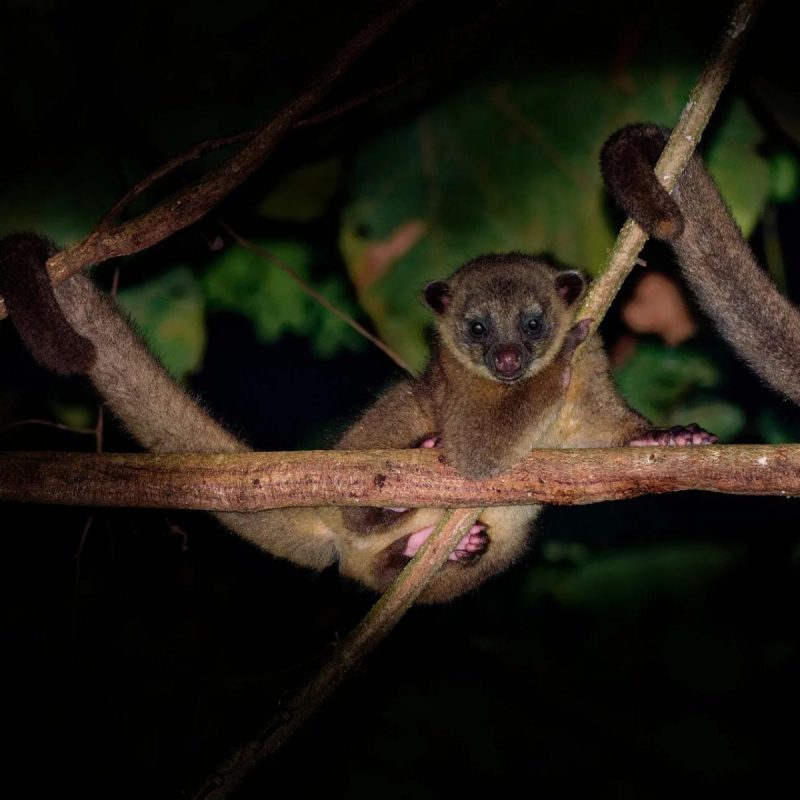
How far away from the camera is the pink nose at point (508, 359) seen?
2.69 metres

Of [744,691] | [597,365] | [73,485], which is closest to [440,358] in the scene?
[597,365]

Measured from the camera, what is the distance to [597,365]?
296cm

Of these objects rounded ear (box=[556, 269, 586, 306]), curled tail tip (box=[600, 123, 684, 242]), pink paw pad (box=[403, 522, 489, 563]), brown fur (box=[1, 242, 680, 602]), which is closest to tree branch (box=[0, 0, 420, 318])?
brown fur (box=[1, 242, 680, 602])

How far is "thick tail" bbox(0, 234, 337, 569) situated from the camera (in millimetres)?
2389

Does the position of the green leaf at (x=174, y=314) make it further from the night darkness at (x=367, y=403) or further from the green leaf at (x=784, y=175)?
the green leaf at (x=784, y=175)

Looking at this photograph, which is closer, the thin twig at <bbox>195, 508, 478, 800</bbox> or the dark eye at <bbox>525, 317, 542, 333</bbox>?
the thin twig at <bbox>195, 508, 478, 800</bbox>

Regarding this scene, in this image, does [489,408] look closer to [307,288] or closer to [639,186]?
[639,186]

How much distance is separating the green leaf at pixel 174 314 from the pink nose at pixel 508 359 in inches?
59.1

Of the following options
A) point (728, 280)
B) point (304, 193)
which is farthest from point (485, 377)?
point (304, 193)

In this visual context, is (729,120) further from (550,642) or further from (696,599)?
(550,642)

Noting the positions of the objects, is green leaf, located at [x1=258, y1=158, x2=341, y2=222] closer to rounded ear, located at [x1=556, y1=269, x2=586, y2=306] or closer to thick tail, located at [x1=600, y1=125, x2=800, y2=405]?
rounded ear, located at [x1=556, y1=269, x2=586, y2=306]

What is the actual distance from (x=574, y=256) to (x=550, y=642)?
5.71 ft

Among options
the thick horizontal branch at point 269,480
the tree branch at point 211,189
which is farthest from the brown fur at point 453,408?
the tree branch at point 211,189

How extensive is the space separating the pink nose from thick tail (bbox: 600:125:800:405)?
59cm
